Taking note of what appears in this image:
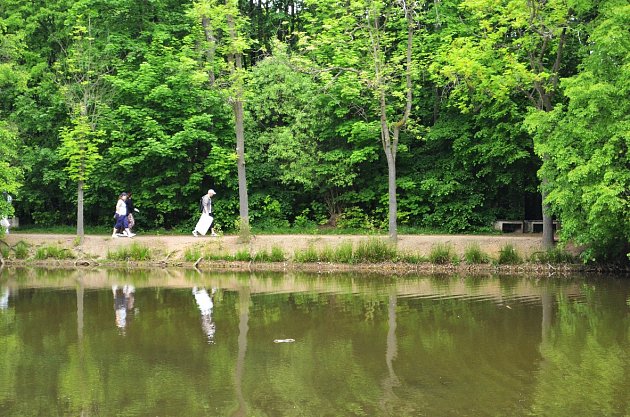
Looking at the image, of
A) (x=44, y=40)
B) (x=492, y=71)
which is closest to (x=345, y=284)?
(x=492, y=71)

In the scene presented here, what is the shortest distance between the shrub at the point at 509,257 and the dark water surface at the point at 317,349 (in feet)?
8.56

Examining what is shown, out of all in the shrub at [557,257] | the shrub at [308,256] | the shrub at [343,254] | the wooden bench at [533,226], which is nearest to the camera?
the shrub at [557,257]

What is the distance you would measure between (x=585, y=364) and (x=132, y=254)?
16522 millimetres

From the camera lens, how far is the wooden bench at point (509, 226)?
25812mm

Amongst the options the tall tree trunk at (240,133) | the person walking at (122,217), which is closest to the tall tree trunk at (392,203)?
the tall tree trunk at (240,133)

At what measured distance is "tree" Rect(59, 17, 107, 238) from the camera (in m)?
24.2

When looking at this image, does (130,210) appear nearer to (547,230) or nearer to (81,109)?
(81,109)

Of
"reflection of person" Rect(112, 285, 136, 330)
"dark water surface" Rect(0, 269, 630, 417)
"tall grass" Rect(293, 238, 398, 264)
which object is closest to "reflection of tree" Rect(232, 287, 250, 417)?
"dark water surface" Rect(0, 269, 630, 417)

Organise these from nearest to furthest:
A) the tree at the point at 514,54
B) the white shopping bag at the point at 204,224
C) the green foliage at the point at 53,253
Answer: the tree at the point at 514,54
the green foliage at the point at 53,253
the white shopping bag at the point at 204,224

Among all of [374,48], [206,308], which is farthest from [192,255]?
[374,48]

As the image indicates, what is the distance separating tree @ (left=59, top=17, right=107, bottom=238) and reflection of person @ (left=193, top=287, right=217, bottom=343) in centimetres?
886

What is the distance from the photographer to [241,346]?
11.3 m

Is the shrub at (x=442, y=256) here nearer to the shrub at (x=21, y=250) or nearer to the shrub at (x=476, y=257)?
the shrub at (x=476, y=257)

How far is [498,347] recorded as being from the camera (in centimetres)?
1105
